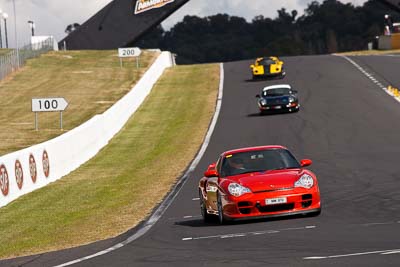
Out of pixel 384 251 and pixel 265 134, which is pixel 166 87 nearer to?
pixel 265 134

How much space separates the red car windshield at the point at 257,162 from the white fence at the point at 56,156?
20.5 ft

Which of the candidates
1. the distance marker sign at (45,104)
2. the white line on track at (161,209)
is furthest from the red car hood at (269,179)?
the distance marker sign at (45,104)

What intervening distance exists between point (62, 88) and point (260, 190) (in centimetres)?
5034

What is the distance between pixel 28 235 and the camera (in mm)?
18438

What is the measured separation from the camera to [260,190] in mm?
16859

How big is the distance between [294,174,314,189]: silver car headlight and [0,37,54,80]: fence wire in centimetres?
5546

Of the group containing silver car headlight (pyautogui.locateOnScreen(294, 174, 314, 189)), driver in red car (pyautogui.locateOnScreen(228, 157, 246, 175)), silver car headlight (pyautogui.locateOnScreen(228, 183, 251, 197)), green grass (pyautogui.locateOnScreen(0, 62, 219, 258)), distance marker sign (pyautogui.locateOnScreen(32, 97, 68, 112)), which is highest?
distance marker sign (pyautogui.locateOnScreen(32, 97, 68, 112))

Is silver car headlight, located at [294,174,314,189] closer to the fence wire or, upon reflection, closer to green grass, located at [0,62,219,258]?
green grass, located at [0,62,219,258]

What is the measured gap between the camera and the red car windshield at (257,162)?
710 inches

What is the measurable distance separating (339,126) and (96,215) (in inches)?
860

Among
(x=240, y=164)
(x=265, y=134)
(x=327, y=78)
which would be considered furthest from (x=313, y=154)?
(x=327, y=78)

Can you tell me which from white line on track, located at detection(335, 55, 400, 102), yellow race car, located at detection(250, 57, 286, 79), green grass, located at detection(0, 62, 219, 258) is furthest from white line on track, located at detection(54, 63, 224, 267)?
yellow race car, located at detection(250, 57, 286, 79)

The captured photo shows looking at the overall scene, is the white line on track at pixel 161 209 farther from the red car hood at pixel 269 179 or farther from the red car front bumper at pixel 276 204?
the red car hood at pixel 269 179

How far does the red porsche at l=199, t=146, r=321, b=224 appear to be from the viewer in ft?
55.2
